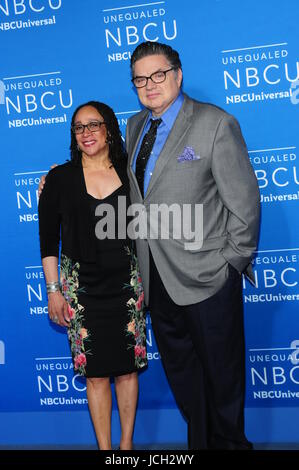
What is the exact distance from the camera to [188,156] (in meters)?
2.54

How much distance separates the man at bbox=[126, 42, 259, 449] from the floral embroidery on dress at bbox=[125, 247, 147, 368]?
0.21 ft

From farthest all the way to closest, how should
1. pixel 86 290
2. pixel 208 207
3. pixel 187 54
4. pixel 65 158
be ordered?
pixel 65 158, pixel 187 54, pixel 86 290, pixel 208 207

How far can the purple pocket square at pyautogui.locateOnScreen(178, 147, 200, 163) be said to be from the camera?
253 centimetres

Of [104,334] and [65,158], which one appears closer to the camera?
[104,334]

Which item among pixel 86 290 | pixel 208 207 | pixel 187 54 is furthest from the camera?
pixel 187 54

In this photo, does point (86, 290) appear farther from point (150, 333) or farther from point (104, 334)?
point (150, 333)

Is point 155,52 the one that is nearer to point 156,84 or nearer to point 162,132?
point 156,84

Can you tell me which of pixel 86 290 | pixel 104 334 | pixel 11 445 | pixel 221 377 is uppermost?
pixel 86 290

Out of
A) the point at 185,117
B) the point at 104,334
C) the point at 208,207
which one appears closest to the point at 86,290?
the point at 104,334

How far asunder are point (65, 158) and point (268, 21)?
1.21m

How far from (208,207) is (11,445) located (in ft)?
6.08

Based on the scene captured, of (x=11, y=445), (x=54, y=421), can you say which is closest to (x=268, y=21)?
(x=54, y=421)

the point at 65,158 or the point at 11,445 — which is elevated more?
the point at 65,158

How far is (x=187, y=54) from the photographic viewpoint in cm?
308
